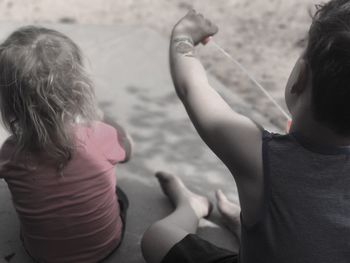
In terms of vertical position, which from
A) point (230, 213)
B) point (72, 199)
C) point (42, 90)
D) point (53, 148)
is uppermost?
point (42, 90)

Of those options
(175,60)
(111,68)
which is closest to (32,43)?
(175,60)

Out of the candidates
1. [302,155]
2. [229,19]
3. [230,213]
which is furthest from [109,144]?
[229,19]

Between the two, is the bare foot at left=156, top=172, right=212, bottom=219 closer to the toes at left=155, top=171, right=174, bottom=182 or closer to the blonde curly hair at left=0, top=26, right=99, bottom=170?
the toes at left=155, top=171, right=174, bottom=182

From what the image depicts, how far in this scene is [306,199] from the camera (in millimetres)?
972

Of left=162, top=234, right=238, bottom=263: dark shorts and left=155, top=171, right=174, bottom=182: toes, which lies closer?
left=162, top=234, right=238, bottom=263: dark shorts

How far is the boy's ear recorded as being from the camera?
0.96m

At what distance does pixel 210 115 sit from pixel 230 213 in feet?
2.62

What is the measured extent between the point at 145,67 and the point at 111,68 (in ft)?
0.56

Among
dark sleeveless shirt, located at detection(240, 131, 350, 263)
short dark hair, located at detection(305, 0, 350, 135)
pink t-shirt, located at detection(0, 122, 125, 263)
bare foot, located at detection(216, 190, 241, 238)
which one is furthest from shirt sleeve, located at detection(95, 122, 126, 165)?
short dark hair, located at detection(305, 0, 350, 135)

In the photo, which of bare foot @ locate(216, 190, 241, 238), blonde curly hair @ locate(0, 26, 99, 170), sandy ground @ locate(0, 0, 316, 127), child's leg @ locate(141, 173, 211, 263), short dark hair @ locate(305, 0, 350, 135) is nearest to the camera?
short dark hair @ locate(305, 0, 350, 135)

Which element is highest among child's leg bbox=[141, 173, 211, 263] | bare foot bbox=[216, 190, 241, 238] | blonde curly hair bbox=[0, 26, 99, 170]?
blonde curly hair bbox=[0, 26, 99, 170]

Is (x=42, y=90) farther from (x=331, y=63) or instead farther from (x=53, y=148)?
(x=331, y=63)

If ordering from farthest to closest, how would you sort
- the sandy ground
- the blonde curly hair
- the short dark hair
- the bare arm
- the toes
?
the sandy ground, the toes, the blonde curly hair, the bare arm, the short dark hair

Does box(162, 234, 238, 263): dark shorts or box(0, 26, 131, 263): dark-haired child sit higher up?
box(0, 26, 131, 263): dark-haired child
